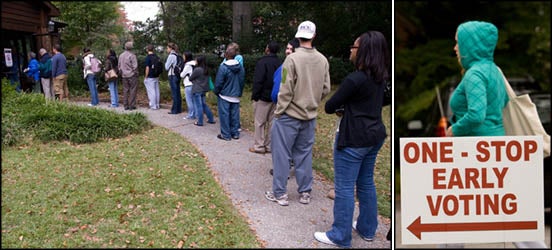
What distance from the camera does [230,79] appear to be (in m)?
2.25

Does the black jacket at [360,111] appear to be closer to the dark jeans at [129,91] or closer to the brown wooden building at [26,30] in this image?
the dark jeans at [129,91]

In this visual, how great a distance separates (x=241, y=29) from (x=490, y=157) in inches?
56.7

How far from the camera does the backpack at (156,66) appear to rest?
1.89 metres

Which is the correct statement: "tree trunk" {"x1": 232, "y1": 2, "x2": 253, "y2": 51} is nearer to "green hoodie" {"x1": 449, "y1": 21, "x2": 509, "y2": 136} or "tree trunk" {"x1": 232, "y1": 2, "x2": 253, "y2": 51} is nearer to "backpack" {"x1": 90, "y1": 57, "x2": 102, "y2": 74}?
"backpack" {"x1": 90, "y1": 57, "x2": 102, "y2": 74}

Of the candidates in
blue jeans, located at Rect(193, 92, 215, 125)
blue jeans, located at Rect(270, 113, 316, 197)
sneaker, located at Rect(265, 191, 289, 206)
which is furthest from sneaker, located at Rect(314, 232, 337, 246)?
blue jeans, located at Rect(193, 92, 215, 125)

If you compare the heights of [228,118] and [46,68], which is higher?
[46,68]

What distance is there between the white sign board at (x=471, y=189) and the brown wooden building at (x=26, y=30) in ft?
5.55

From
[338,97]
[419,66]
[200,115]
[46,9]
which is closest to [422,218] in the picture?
[338,97]

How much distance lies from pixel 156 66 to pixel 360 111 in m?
1.03

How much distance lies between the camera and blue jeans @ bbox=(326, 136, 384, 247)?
2055mm

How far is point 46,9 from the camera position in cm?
169

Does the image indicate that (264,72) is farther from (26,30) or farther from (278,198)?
(26,30)

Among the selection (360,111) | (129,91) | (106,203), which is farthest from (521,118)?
(106,203)

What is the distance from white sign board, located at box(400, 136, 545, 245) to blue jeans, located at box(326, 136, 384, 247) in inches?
6.7
